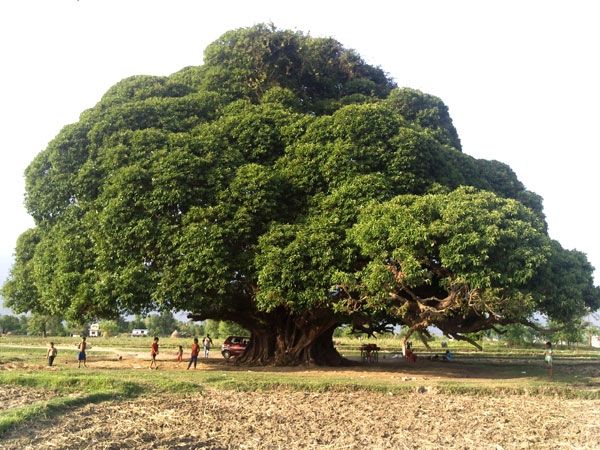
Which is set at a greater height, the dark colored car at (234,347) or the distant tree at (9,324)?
the dark colored car at (234,347)

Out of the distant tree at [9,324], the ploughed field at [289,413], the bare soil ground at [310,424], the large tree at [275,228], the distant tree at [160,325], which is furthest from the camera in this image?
the distant tree at [160,325]

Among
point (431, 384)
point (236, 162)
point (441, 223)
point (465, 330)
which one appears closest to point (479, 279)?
point (441, 223)

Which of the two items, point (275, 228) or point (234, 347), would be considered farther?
point (234, 347)

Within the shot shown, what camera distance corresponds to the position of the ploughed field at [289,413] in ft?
34.3

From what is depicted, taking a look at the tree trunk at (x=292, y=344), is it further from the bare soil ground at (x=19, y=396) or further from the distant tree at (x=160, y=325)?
the distant tree at (x=160, y=325)

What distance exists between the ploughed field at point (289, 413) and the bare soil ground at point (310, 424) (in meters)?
0.02

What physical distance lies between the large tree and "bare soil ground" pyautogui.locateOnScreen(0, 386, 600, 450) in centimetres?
455

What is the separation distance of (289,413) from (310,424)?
113 cm

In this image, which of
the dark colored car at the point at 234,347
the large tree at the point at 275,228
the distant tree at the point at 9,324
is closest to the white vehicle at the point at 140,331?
the distant tree at the point at 9,324

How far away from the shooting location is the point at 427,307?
19453 millimetres

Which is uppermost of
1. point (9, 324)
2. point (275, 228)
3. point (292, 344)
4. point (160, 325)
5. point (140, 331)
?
point (275, 228)

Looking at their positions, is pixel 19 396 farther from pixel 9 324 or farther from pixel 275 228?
pixel 9 324

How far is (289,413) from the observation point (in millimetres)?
13102

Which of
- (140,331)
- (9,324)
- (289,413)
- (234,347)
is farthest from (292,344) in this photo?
(140,331)
